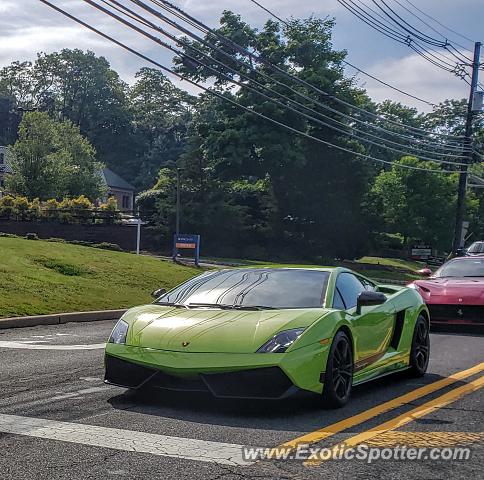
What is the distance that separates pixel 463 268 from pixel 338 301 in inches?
337

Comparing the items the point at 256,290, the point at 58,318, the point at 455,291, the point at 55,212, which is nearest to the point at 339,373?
the point at 256,290

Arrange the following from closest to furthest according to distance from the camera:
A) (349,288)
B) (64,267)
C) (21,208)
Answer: (349,288), (64,267), (21,208)

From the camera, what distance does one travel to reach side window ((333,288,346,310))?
7.49 meters

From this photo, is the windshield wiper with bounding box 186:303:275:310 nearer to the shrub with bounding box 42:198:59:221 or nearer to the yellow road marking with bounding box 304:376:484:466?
the yellow road marking with bounding box 304:376:484:466

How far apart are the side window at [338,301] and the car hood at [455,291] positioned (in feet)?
22.2

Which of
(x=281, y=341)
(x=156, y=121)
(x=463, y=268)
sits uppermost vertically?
(x=156, y=121)

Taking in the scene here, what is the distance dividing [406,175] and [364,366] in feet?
173

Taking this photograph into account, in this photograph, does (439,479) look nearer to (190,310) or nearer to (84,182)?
(190,310)

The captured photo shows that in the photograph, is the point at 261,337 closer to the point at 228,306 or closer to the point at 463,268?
the point at 228,306

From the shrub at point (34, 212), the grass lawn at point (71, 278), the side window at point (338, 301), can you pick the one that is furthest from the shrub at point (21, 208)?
the side window at point (338, 301)

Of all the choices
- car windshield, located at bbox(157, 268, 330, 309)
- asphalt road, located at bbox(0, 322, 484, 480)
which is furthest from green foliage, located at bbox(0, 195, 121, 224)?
car windshield, located at bbox(157, 268, 330, 309)

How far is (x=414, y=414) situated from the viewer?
6664 mm

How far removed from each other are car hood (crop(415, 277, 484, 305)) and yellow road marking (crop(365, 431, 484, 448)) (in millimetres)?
8024

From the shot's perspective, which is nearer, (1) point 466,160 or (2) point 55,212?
(1) point 466,160
